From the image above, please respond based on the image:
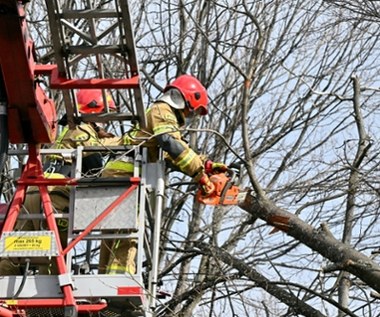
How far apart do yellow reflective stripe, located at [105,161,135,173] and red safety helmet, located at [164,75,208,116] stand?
2.32 ft

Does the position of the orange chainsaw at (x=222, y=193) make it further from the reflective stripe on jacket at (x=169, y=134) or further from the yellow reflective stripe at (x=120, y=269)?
the yellow reflective stripe at (x=120, y=269)

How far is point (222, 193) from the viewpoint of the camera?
774cm

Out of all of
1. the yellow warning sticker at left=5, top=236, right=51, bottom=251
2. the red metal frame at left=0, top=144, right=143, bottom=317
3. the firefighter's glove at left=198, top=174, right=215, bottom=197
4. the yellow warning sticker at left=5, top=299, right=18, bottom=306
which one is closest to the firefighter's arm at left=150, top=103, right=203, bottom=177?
the firefighter's glove at left=198, top=174, right=215, bottom=197

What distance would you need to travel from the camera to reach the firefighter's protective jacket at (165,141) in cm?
741

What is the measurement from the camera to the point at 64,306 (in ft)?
22.6

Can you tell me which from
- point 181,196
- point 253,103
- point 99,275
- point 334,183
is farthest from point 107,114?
point 253,103

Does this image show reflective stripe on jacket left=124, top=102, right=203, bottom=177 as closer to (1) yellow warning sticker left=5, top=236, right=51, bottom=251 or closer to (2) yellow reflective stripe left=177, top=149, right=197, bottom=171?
(2) yellow reflective stripe left=177, top=149, right=197, bottom=171

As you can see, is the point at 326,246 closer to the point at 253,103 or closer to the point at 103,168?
the point at 103,168

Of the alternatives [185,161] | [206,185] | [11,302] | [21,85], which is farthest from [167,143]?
[11,302]

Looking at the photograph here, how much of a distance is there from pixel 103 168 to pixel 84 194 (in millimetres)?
228

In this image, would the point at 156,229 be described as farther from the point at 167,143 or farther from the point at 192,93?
the point at 192,93

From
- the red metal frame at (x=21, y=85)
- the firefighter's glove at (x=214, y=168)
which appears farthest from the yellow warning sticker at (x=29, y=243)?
the firefighter's glove at (x=214, y=168)

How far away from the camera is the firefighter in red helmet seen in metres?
7.23

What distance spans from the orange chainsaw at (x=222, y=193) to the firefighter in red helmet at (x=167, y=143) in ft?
0.14
